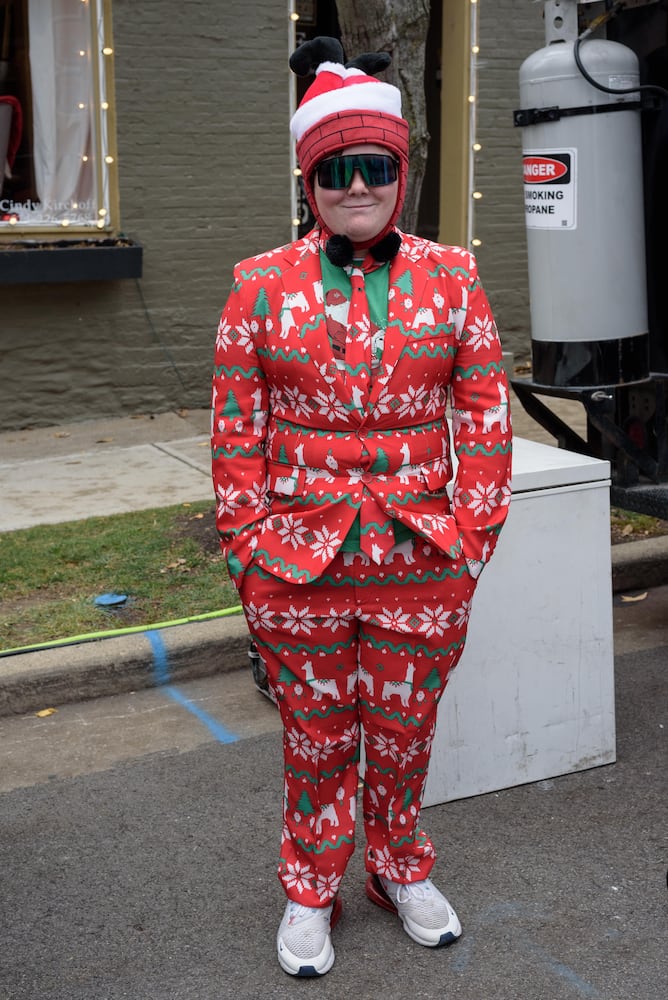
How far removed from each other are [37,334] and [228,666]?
4123 mm

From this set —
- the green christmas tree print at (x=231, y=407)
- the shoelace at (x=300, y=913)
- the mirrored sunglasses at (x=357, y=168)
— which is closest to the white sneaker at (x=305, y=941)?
the shoelace at (x=300, y=913)

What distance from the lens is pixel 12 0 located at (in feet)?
27.8

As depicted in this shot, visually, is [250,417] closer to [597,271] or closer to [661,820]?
[661,820]

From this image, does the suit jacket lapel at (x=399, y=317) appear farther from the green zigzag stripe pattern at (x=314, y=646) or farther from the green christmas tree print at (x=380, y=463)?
the green zigzag stripe pattern at (x=314, y=646)

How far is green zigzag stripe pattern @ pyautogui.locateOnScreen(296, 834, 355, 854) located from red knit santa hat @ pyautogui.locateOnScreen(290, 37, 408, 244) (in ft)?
4.79

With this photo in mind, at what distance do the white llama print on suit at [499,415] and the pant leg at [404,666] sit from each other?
0.32 metres

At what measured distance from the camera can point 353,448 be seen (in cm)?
292

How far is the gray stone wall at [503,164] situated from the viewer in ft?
32.1

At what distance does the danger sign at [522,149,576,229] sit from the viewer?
16.5ft

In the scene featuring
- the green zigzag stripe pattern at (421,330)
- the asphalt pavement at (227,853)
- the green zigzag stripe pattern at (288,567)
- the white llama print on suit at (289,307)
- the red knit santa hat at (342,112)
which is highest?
the red knit santa hat at (342,112)

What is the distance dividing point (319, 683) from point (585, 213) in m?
2.73

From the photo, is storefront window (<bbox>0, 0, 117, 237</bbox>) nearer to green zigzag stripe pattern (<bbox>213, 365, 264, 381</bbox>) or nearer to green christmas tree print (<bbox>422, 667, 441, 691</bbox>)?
green zigzag stripe pattern (<bbox>213, 365, 264, 381</bbox>)

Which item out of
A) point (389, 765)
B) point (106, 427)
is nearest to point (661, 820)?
point (389, 765)

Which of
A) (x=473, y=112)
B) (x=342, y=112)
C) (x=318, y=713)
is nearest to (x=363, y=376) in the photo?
(x=342, y=112)
